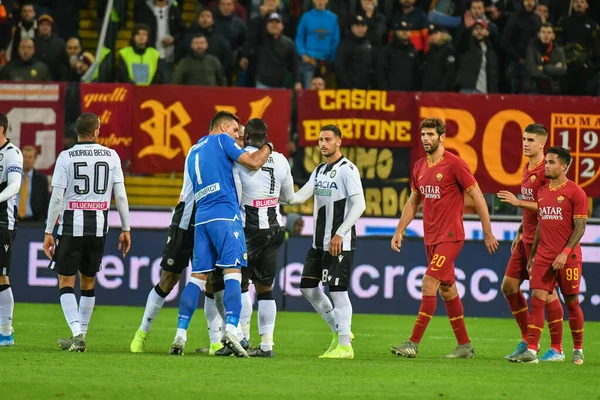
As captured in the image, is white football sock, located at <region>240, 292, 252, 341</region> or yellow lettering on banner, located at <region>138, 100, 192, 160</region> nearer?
white football sock, located at <region>240, 292, 252, 341</region>

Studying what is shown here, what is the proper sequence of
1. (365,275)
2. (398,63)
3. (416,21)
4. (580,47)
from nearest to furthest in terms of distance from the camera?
(365,275) < (398,63) < (580,47) < (416,21)

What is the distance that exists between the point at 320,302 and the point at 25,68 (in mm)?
9648

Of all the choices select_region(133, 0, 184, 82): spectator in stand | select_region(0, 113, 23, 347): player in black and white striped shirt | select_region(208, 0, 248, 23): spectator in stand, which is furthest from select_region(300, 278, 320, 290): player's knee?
select_region(208, 0, 248, 23): spectator in stand

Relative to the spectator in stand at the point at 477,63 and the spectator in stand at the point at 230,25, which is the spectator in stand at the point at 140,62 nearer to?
the spectator in stand at the point at 230,25

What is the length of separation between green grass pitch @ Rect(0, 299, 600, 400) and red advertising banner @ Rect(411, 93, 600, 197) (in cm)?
523

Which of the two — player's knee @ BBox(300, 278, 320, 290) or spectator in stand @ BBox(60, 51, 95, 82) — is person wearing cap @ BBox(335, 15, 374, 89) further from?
player's knee @ BBox(300, 278, 320, 290)

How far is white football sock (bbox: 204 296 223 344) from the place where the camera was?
37.9 feet

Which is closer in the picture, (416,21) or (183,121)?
(183,121)

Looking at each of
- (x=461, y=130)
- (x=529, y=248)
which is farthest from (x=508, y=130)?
(x=529, y=248)

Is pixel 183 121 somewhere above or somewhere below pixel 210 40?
below

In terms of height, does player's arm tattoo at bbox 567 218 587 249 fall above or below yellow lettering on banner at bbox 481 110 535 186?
→ below

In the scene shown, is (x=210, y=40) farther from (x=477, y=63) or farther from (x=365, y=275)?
(x=365, y=275)

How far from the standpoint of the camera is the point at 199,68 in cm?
1994

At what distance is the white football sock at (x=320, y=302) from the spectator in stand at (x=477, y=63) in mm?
8738
